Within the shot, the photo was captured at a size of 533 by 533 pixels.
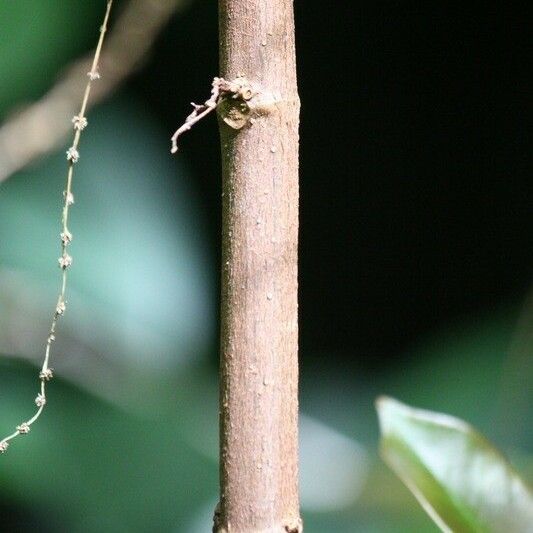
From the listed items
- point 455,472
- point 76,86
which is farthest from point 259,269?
point 76,86

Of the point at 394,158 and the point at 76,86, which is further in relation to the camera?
the point at 394,158

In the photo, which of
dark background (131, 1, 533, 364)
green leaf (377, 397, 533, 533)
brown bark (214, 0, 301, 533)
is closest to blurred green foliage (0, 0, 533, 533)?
dark background (131, 1, 533, 364)

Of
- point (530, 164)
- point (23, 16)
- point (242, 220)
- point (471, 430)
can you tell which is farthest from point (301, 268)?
point (242, 220)

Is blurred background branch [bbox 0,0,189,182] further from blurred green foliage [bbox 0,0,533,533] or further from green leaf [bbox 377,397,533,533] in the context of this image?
green leaf [bbox 377,397,533,533]

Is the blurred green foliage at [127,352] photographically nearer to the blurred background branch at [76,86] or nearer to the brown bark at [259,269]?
the blurred background branch at [76,86]

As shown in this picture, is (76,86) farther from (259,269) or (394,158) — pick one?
(259,269)

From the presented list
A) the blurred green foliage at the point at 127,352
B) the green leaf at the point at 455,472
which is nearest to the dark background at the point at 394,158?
the blurred green foliage at the point at 127,352
